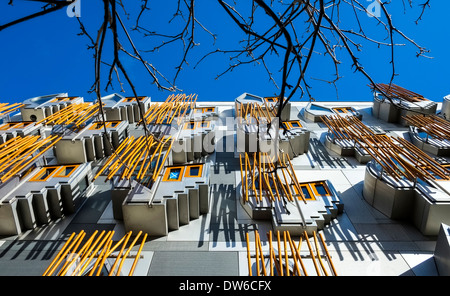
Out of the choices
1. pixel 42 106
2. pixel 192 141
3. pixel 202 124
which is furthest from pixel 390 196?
pixel 42 106

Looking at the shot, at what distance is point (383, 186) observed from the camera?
7996 mm

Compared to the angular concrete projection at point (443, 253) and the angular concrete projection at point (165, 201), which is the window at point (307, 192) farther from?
the angular concrete projection at point (443, 253)

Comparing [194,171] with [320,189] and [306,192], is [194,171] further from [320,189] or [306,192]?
[320,189]

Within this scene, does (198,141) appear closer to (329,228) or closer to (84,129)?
(84,129)

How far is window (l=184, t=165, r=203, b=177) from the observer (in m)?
8.07

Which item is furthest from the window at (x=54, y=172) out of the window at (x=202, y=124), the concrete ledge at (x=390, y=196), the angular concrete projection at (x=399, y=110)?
the angular concrete projection at (x=399, y=110)

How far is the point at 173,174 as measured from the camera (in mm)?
8125

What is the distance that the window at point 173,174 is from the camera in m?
7.86

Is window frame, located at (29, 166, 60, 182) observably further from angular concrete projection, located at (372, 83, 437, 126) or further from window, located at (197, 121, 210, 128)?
angular concrete projection, located at (372, 83, 437, 126)

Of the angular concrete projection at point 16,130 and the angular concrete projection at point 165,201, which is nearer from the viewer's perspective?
the angular concrete projection at point 165,201

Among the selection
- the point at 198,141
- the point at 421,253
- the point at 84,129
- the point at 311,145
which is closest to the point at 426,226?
the point at 421,253

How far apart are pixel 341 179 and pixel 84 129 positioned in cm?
877

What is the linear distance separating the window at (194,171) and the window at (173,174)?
15 centimetres

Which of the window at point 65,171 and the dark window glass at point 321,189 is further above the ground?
the window at point 65,171
